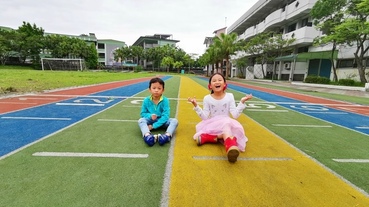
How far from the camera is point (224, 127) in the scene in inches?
153

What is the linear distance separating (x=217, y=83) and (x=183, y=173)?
189 centimetres

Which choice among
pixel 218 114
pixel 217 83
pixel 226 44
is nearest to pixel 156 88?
pixel 217 83

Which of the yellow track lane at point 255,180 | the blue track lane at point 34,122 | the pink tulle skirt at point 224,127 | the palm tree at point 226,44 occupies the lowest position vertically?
the blue track lane at point 34,122

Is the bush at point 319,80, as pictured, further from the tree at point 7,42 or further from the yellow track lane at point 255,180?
the tree at point 7,42

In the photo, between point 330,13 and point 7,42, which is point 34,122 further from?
point 7,42

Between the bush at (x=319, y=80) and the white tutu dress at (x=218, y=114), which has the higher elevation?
the bush at (x=319, y=80)

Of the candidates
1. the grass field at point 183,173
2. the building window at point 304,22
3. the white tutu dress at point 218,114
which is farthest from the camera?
the building window at point 304,22

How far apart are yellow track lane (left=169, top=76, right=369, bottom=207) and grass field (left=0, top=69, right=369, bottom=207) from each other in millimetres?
11

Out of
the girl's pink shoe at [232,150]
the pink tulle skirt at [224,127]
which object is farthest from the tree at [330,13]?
the girl's pink shoe at [232,150]

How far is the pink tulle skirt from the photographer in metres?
3.88

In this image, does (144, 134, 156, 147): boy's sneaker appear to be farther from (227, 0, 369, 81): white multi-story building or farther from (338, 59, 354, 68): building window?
(338, 59, 354, 68): building window

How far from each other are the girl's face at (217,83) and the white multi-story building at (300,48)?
24.2 metres

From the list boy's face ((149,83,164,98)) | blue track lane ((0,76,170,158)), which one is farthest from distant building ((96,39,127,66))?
boy's face ((149,83,164,98))

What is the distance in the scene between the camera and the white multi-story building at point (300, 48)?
23727mm
